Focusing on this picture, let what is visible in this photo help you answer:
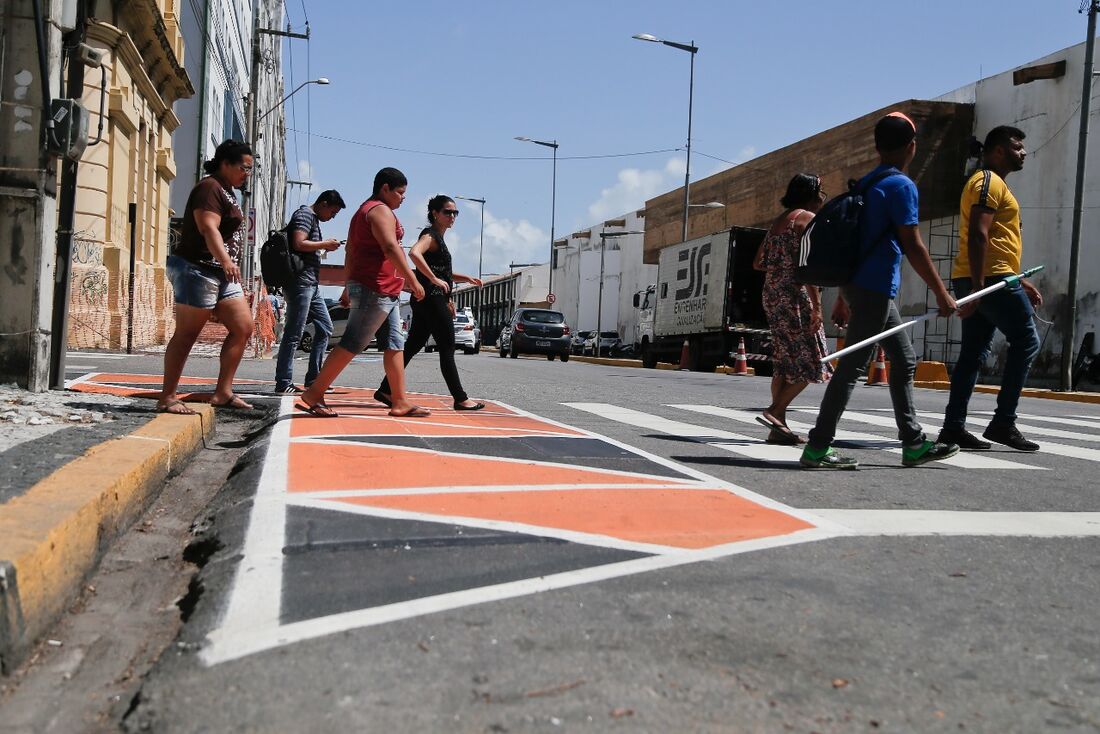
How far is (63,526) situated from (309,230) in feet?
21.6

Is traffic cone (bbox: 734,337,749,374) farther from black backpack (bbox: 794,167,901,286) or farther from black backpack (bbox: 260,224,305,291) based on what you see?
black backpack (bbox: 794,167,901,286)

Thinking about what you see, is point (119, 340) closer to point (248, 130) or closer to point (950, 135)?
point (248, 130)

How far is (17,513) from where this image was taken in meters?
2.95

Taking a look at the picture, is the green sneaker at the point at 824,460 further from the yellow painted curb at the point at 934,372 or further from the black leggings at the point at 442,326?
the yellow painted curb at the point at 934,372

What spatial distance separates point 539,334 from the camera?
36031 millimetres

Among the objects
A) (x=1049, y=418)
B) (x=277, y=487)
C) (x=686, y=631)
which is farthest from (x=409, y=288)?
(x=1049, y=418)

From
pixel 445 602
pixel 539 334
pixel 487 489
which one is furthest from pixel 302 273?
pixel 539 334

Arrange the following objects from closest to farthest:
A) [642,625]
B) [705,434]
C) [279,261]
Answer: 1. [642,625]
2. [705,434]
3. [279,261]

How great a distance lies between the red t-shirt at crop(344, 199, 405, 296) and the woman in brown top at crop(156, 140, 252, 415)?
2.54ft

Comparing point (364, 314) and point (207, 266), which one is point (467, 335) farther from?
point (207, 266)

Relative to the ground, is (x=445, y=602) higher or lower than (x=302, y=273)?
lower

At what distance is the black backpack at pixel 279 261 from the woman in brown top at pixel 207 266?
80.0 inches

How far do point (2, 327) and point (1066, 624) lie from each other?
617 cm

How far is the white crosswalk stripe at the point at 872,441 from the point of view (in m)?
6.14
